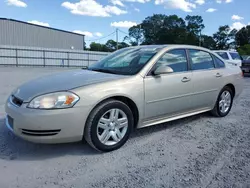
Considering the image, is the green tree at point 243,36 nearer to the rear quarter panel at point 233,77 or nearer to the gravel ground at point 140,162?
the rear quarter panel at point 233,77

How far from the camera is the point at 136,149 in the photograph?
3.27m

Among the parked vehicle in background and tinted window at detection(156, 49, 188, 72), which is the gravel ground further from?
tinted window at detection(156, 49, 188, 72)

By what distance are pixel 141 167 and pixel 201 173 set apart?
0.67 meters

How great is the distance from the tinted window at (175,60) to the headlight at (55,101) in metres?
1.54

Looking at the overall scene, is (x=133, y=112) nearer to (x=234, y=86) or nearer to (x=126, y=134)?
(x=126, y=134)

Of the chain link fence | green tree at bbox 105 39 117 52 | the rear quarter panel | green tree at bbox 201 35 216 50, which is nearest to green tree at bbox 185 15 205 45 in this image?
green tree at bbox 201 35 216 50

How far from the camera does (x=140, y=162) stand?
9.50ft

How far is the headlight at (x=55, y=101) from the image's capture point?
2.79 metres

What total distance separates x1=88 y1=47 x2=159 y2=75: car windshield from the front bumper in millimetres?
1083

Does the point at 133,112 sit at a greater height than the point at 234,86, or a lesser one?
lesser

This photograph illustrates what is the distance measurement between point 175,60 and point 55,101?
7.10 ft

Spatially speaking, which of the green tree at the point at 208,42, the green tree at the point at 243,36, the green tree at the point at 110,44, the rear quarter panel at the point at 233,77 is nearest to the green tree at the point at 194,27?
the green tree at the point at 208,42

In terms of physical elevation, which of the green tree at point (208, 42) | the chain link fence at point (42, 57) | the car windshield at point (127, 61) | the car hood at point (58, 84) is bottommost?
the car hood at point (58, 84)

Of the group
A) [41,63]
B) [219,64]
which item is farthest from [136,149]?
[41,63]
